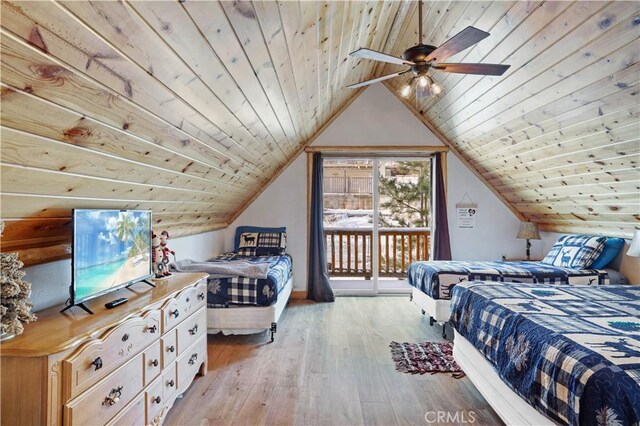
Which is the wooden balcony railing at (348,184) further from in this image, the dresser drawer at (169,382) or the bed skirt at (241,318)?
the dresser drawer at (169,382)

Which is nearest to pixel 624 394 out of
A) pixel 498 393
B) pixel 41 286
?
pixel 498 393

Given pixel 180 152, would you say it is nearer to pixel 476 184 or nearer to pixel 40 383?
pixel 40 383

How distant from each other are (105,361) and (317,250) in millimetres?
3389

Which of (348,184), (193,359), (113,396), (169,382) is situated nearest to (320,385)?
(193,359)

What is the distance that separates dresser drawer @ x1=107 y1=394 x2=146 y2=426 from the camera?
4.63 ft

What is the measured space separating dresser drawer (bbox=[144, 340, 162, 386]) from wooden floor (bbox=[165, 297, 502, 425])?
456 mm

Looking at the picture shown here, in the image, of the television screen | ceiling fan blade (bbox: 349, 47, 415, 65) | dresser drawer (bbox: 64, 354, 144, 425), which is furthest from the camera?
ceiling fan blade (bbox: 349, 47, 415, 65)

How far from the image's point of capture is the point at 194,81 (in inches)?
60.4

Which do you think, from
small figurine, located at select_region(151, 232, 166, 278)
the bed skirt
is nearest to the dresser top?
small figurine, located at select_region(151, 232, 166, 278)

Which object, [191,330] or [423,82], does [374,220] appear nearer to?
[423,82]

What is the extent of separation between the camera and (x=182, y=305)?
81.8 inches

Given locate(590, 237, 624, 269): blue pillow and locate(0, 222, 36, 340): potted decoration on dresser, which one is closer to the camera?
locate(0, 222, 36, 340): potted decoration on dresser

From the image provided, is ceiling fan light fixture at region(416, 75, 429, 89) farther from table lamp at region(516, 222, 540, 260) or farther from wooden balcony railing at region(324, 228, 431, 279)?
wooden balcony railing at region(324, 228, 431, 279)

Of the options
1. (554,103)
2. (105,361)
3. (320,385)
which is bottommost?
(320,385)
